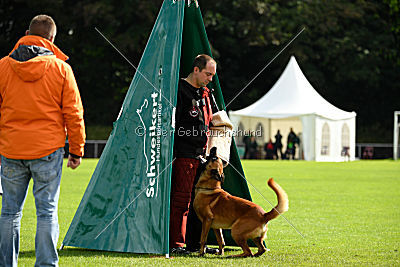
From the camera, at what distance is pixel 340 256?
6.27m

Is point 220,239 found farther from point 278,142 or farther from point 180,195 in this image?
point 278,142

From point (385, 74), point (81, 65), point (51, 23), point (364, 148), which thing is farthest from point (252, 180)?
point (385, 74)

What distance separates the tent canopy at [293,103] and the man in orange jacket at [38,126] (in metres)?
24.0

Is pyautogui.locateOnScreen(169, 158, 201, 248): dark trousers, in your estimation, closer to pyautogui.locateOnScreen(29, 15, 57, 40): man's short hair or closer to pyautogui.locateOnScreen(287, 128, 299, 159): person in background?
pyautogui.locateOnScreen(29, 15, 57, 40): man's short hair

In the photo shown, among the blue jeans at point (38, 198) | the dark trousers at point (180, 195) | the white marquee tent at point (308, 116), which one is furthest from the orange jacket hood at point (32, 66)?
the white marquee tent at point (308, 116)

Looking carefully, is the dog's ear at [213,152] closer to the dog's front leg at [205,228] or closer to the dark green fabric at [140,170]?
the dark green fabric at [140,170]

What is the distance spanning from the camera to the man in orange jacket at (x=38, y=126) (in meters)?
4.47

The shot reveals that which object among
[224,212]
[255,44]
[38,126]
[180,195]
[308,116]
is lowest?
[224,212]

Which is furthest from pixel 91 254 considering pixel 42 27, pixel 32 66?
pixel 42 27

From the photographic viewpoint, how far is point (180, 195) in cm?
618

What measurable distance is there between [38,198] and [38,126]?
1.62 ft

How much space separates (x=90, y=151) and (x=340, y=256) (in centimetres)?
2499

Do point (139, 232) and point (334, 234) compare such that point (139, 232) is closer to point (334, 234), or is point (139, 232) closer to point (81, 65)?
point (334, 234)

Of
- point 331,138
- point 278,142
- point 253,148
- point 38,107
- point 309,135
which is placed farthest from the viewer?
point 253,148
